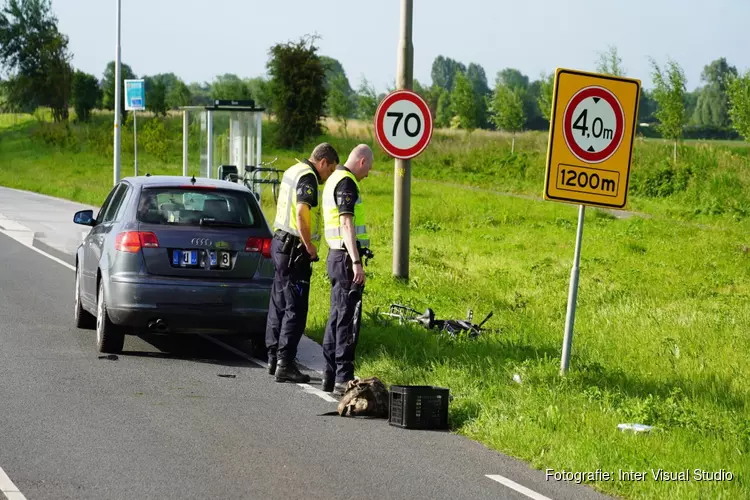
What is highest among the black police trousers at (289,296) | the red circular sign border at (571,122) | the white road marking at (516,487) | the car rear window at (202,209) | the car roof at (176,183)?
the red circular sign border at (571,122)

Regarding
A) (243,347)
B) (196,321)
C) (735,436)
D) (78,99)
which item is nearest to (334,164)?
(196,321)

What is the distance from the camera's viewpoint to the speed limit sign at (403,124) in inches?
522

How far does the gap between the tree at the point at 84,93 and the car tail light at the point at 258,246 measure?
76.1 meters

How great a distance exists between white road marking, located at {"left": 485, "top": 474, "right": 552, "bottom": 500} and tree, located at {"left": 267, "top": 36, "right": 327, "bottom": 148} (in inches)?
2480

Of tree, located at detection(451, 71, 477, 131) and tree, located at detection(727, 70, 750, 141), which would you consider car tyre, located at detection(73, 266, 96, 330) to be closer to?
tree, located at detection(727, 70, 750, 141)

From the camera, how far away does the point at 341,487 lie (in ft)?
22.0

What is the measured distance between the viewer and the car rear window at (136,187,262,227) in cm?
1127

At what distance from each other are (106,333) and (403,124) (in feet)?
13.8

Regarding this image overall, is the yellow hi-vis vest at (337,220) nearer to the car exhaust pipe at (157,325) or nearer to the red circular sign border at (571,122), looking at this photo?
the red circular sign border at (571,122)

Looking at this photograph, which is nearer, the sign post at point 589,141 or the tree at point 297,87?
the sign post at point 589,141

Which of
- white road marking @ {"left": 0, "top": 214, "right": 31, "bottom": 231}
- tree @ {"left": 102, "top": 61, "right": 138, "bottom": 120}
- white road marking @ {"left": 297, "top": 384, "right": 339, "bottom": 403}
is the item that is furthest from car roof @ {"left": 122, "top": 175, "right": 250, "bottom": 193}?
tree @ {"left": 102, "top": 61, "right": 138, "bottom": 120}

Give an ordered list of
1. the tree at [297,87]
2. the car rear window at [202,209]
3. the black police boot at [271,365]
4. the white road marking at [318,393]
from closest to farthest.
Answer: the white road marking at [318,393]
the black police boot at [271,365]
the car rear window at [202,209]
the tree at [297,87]

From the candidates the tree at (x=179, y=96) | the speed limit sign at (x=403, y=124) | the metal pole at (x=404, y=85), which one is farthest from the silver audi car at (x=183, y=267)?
the tree at (x=179, y=96)

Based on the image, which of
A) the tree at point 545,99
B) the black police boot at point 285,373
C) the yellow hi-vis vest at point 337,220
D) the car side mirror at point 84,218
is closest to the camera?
the yellow hi-vis vest at point 337,220
